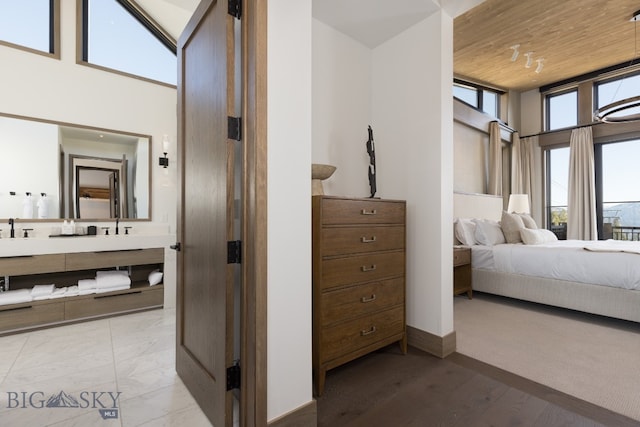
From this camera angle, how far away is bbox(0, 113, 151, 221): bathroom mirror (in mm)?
2775

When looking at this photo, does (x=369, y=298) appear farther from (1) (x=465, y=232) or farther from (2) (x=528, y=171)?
(2) (x=528, y=171)

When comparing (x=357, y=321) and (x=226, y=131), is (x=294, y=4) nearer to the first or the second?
(x=226, y=131)

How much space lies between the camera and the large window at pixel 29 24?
9.09ft

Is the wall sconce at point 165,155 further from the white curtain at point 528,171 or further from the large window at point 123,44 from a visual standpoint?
the white curtain at point 528,171

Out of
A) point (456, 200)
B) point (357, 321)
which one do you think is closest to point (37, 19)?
point (357, 321)

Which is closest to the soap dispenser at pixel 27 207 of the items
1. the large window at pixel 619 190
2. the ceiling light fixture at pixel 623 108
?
the ceiling light fixture at pixel 623 108

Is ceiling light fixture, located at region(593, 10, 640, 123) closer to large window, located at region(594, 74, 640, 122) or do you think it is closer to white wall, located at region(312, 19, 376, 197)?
large window, located at region(594, 74, 640, 122)

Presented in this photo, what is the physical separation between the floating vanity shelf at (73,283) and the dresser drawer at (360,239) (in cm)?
226

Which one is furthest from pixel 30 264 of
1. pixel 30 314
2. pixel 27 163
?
pixel 27 163

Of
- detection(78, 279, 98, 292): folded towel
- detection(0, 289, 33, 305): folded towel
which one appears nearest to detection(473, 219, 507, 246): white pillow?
detection(78, 279, 98, 292): folded towel

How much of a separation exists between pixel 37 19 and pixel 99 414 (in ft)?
11.6

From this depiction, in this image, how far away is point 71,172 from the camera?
3.06 metres

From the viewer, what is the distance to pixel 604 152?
5.79m

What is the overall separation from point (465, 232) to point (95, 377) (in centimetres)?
398
